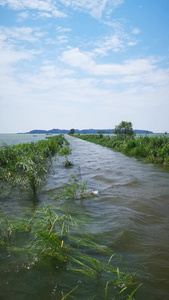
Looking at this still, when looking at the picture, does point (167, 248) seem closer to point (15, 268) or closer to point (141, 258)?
point (141, 258)

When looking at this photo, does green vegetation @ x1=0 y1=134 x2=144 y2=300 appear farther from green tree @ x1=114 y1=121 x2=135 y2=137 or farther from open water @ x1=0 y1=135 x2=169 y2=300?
green tree @ x1=114 y1=121 x2=135 y2=137

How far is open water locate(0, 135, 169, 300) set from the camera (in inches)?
104

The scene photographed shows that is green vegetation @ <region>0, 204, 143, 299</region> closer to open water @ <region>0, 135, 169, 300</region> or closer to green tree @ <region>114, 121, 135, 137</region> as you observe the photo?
open water @ <region>0, 135, 169, 300</region>

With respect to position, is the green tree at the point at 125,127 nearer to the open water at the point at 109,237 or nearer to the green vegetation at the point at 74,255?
the open water at the point at 109,237

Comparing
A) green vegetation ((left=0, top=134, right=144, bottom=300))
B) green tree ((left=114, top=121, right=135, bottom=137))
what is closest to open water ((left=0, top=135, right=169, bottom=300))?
green vegetation ((left=0, top=134, right=144, bottom=300))

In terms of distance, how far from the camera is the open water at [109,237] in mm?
2639

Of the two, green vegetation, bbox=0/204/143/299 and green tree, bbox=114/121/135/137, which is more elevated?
green tree, bbox=114/121/135/137

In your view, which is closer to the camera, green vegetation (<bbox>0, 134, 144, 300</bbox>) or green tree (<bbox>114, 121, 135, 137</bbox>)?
green vegetation (<bbox>0, 134, 144, 300</bbox>)

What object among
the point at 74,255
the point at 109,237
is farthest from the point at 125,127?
the point at 74,255

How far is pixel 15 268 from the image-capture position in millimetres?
2990

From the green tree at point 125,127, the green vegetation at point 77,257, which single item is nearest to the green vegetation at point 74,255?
the green vegetation at point 77,257

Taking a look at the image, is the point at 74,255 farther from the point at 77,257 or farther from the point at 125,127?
the point at 125,127

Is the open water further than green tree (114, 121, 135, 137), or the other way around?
green tree (114, 121, 135, 137)

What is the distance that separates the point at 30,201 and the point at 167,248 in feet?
13.8
